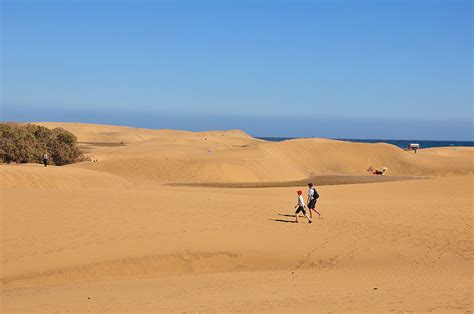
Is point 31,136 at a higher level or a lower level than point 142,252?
higher

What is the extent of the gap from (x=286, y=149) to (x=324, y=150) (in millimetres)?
4796

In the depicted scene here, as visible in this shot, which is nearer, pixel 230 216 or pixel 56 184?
pixel 230 216

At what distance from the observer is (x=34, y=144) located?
1647 inches

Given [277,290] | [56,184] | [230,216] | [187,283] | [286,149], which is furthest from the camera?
[286,149]

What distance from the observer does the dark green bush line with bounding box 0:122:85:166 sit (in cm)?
4006

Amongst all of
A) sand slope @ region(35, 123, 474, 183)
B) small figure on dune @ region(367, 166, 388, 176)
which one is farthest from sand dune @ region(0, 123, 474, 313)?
small figure on dune @ region(367, 166, 388, 176)

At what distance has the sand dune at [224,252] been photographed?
1000 centimetres

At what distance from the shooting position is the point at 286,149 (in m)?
58.8

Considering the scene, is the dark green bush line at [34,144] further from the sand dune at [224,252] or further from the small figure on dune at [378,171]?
the small figure on dune at [378,171]

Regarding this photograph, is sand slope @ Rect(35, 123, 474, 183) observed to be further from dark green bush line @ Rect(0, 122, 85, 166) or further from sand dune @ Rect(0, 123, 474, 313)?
sand dune @ Rect(0, 123, 474, 313)

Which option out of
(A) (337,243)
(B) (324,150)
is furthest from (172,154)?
(A) (337,243)

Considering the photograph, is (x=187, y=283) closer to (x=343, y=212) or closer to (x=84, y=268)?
(x=84, y=268)

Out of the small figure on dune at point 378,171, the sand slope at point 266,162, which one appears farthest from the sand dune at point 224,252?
the small figure on dune at point 378,171

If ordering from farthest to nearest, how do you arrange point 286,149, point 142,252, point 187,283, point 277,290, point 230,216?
point 286,149
point 230,216
point 142,252
point 187,283
point 277,290
